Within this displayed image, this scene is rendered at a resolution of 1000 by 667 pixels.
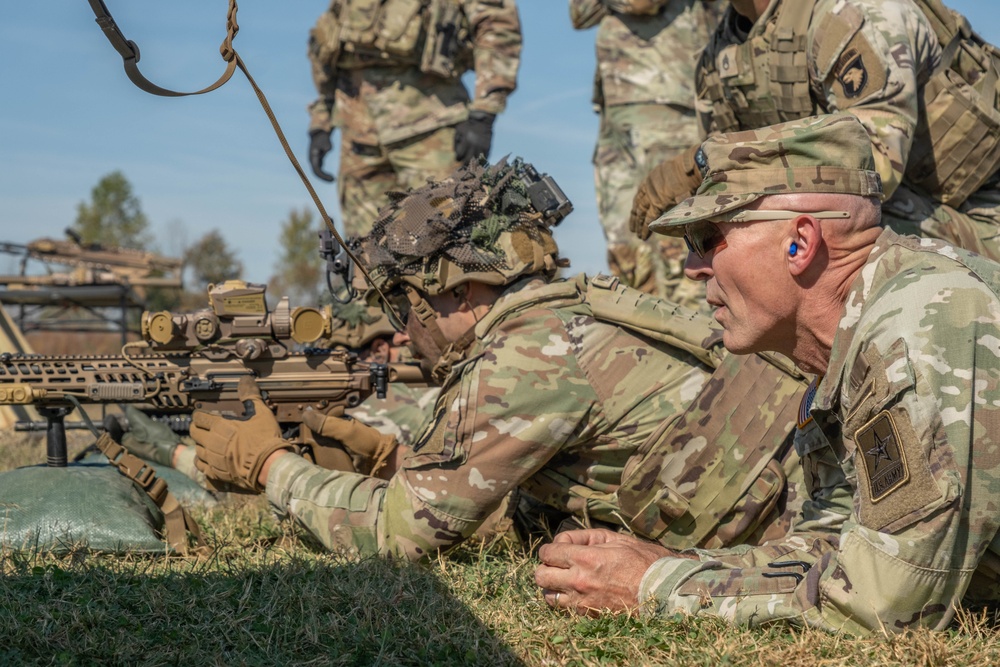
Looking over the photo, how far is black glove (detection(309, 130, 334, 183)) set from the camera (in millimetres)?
9859

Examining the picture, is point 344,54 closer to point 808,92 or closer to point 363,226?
point 363,226

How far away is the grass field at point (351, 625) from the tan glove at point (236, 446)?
490 millimetres

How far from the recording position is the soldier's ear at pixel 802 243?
2.83 meters

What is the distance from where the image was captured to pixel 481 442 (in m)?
3.65

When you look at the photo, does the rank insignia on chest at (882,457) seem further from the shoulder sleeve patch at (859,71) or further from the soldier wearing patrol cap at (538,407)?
the shoulder sleeve patch at (859,71)

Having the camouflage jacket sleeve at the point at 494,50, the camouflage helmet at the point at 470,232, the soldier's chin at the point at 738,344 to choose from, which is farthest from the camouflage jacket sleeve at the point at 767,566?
the camouflage jacket sleeve at the point at 494,50

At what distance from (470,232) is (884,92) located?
1.72 metres

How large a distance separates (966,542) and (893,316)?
544 millimetres

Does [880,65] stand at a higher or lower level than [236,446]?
higher

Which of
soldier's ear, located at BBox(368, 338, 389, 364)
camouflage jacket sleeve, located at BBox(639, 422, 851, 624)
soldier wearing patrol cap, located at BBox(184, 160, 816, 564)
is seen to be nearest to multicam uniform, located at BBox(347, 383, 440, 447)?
soldier's ear, located at BBox(368, 338, 389, 364)

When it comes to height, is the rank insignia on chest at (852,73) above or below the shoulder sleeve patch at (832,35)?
below

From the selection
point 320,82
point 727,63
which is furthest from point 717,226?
point 320,82

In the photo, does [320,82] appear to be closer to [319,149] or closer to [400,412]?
[319,149]

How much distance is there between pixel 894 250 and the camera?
2.83 m
